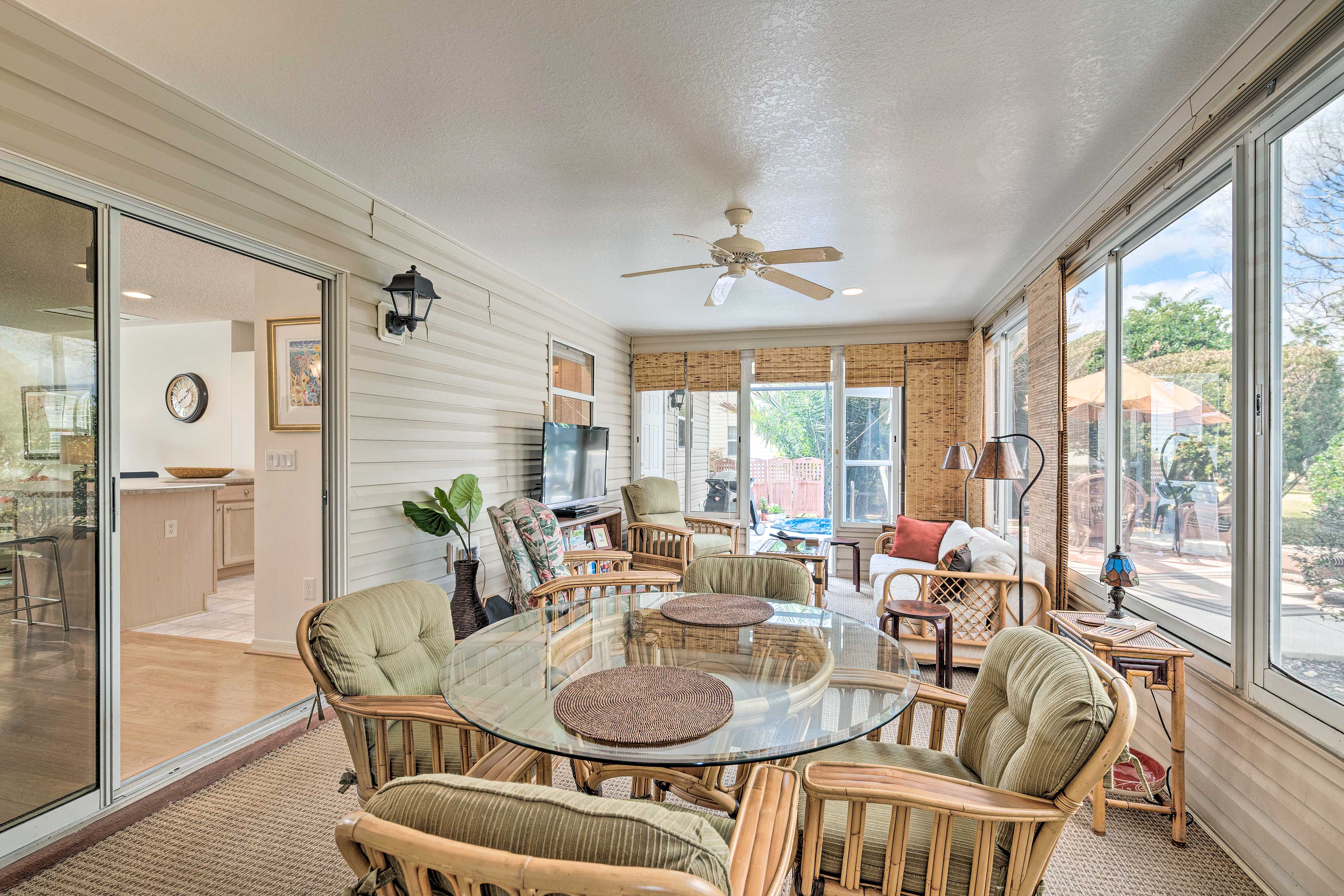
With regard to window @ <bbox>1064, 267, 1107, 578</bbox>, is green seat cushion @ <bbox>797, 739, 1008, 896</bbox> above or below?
below

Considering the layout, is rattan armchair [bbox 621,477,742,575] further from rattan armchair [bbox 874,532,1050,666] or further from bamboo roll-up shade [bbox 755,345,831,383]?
rattan armchair [bbox 874,532,1050,666]

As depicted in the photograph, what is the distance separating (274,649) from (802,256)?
3.76 metres

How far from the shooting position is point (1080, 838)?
2.16 meters

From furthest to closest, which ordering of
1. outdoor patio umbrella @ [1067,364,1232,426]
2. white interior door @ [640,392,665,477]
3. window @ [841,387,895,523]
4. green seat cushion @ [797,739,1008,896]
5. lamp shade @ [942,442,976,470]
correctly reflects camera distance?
white interior door @ [640,392,665,477], window @ [841,387,895,523], lamp shade @ [942,442,976,470], outdoor patio umbrella @ [1067,364,1232,426], green seat cushion @ [797,739,1008,896]

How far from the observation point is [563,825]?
2.55 feet

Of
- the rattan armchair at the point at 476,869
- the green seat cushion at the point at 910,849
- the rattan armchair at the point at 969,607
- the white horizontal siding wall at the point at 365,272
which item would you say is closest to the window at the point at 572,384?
the white horizontal siding wall at the point at 365,272

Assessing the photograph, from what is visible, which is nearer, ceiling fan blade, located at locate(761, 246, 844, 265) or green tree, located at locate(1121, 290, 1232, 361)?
green tree, located at locate(1121, 290, 1232, 361)

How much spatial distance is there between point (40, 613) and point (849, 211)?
→ 3830 millimetres

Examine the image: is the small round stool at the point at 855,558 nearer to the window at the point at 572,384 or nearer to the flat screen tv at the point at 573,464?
the flat screen tv at the point at 573,464

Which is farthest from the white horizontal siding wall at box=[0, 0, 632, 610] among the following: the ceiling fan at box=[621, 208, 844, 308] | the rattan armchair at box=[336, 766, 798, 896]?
the rattan armchair at box=[336, 766, 798, 896]

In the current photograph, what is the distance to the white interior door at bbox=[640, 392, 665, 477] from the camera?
23.8 feet

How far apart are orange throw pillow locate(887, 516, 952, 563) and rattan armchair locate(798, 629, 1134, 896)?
3.76 m

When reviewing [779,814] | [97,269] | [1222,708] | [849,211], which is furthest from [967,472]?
[97,269]

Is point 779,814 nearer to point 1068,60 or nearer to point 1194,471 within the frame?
point 1194,471
